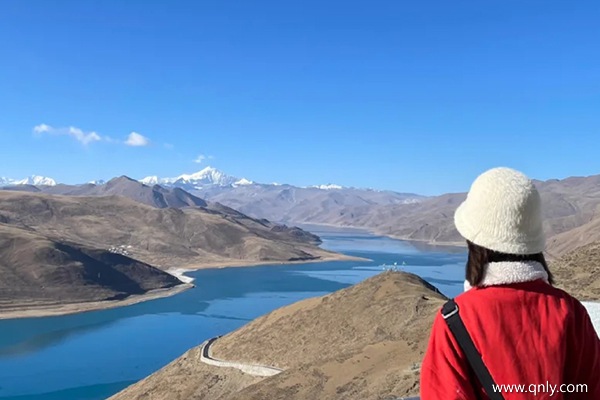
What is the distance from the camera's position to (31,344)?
7688cm

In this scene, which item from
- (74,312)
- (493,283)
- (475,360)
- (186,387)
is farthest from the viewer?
(74,312)

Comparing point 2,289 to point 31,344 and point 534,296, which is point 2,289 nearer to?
point 31,344

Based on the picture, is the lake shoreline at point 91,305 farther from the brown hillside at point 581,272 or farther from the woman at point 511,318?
the woman at point 511,318

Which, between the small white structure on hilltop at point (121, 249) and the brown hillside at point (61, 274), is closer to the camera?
the brown hillside at point (61, 274)

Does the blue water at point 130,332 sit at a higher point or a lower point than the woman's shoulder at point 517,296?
lower

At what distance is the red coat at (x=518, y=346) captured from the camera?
2.68m

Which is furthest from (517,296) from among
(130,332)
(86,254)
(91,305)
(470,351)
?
(86,254)

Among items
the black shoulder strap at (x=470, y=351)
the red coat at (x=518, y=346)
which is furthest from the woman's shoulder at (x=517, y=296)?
the black shoulder strap at (x=470, y=351)

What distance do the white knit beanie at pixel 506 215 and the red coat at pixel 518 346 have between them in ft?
0.69

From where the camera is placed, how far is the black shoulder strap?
8.68 feet

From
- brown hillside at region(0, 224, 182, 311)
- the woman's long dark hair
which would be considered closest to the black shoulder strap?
the woman's long dark hair

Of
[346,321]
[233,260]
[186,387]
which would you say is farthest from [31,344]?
[233,260]

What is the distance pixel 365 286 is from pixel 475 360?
43.9 m

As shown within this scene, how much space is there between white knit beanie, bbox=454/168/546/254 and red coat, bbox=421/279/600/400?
0.69 feet
